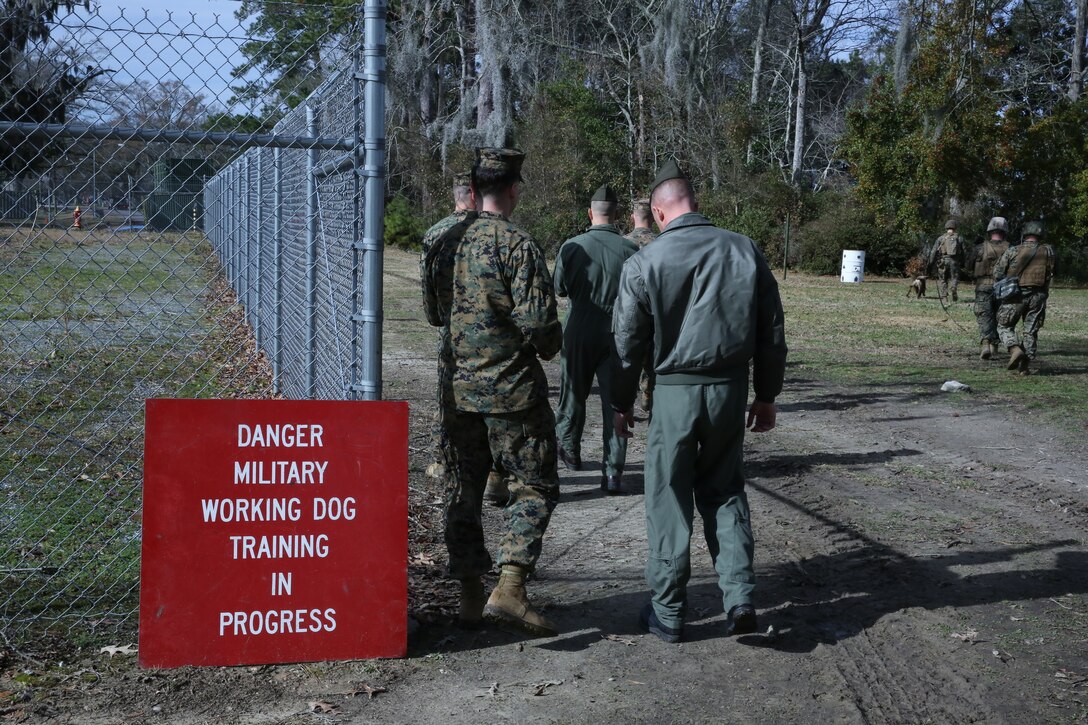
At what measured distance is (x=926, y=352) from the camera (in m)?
16.0

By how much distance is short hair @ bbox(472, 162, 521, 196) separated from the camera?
4.59 m

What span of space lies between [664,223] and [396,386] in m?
6.93

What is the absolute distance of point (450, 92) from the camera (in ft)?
153

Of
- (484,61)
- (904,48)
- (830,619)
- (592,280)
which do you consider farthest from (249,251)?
(904,48)

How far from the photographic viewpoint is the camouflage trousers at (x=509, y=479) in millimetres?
4543

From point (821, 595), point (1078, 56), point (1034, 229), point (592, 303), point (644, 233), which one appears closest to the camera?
point (821, 595)

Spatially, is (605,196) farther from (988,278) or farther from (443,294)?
(988,278)

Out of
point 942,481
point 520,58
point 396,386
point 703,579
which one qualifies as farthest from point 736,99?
point 703,579

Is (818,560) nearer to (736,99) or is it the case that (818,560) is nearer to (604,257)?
(604,257)

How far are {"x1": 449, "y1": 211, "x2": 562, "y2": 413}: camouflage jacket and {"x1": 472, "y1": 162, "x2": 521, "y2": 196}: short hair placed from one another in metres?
0.16

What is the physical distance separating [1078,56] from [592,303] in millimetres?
36473

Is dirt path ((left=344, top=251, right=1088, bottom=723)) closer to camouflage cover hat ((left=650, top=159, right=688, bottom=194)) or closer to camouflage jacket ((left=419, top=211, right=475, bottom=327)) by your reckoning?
camouflage jacket ((left=419, top=211, right=475, bottom=327))

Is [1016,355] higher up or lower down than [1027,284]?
lower down

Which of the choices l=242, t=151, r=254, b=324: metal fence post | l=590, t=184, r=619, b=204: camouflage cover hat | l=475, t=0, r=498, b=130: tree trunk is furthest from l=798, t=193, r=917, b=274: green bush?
l=590, t=184, r=619, b=204: camouflage cover hat
